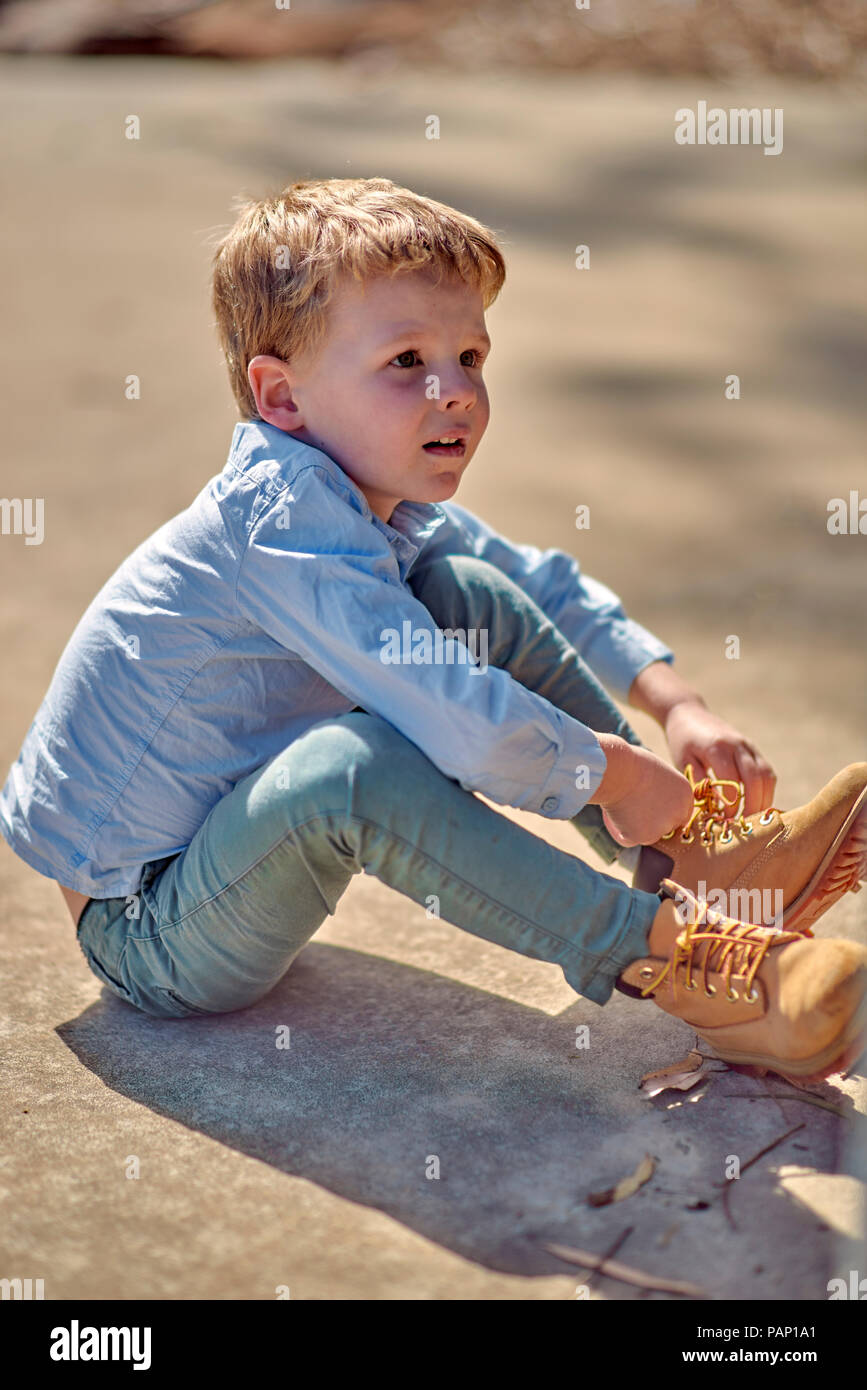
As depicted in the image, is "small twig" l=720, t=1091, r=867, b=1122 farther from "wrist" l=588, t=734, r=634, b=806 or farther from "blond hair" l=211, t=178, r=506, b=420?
"blond hair" l=211, t=178, r=506, b=420

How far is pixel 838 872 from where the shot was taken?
1.50 m

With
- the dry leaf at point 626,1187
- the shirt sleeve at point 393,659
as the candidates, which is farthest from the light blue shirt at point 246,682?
the dry leaf at point 626,1187

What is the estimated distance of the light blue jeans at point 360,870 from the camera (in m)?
1.29

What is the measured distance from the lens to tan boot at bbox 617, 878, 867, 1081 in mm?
1256

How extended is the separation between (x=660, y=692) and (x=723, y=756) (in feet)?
0.49

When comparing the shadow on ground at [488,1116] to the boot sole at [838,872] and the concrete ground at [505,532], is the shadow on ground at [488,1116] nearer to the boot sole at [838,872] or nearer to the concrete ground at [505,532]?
the concrete ground at [505,532]

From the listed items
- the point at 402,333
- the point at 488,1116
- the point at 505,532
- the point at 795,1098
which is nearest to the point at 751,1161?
the point at 795,1098

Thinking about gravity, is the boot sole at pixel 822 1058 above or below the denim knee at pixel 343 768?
below

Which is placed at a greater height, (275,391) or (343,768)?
(275,391)

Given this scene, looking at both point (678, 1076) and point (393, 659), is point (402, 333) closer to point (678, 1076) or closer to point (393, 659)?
point (393, 659)

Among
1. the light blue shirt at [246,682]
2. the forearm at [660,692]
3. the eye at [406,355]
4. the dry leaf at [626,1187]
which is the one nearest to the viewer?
the dry leaf at [626,1187]

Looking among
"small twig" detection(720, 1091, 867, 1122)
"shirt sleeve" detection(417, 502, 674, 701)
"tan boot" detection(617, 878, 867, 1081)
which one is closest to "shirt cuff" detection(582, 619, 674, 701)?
"shirt sleeve" detection(417, 502, 674, 701)

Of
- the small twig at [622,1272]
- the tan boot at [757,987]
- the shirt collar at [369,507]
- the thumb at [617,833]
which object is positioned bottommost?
the small twig at [622,1272]

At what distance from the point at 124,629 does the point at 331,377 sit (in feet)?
1.10
